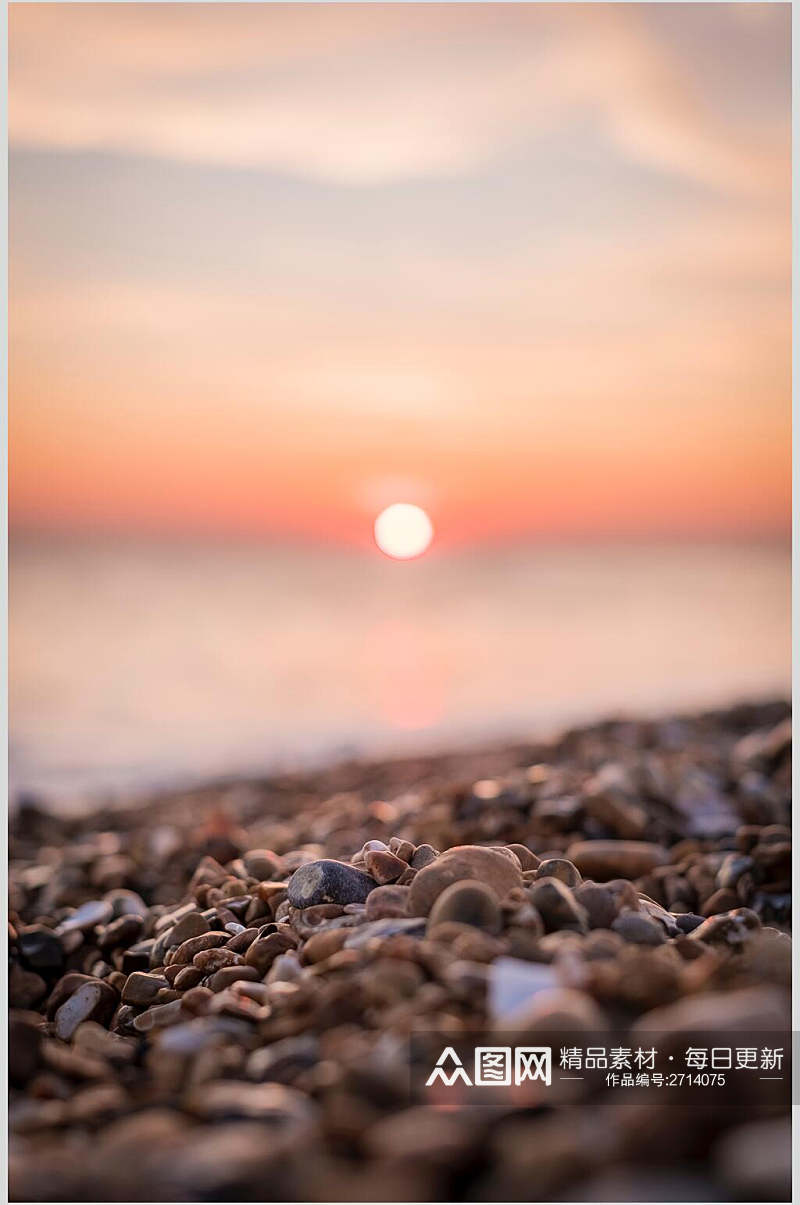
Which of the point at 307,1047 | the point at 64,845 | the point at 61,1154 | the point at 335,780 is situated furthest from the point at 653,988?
the point at 335,780

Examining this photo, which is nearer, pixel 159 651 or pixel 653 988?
pixel 653 988

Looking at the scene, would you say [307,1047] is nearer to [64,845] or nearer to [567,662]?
[64,845]

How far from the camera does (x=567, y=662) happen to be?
1187cm

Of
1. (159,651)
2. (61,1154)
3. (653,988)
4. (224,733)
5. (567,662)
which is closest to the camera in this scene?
(61,1154)

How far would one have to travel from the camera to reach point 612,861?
10.5ft

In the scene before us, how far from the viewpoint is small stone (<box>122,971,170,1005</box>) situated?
7.77 feet

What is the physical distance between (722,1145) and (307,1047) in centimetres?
65

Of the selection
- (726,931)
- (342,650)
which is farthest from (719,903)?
(342,650)

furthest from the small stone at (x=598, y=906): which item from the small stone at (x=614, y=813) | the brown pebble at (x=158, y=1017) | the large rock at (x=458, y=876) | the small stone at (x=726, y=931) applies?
the small stone at (x=614, y=813)

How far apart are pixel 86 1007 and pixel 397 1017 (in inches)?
44.0

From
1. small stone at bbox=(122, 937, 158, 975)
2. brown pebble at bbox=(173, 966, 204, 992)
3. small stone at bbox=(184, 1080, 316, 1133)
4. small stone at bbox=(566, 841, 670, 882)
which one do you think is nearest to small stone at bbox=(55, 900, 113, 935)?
small stone at bbox=(122, 937, 158, 975)

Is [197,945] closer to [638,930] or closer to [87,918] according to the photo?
[87,918]

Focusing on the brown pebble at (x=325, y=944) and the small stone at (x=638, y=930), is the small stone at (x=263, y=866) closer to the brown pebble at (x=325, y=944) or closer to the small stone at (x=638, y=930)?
the brown pebble at (x=325, y=944)

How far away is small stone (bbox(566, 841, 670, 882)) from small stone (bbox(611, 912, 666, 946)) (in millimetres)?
1107
